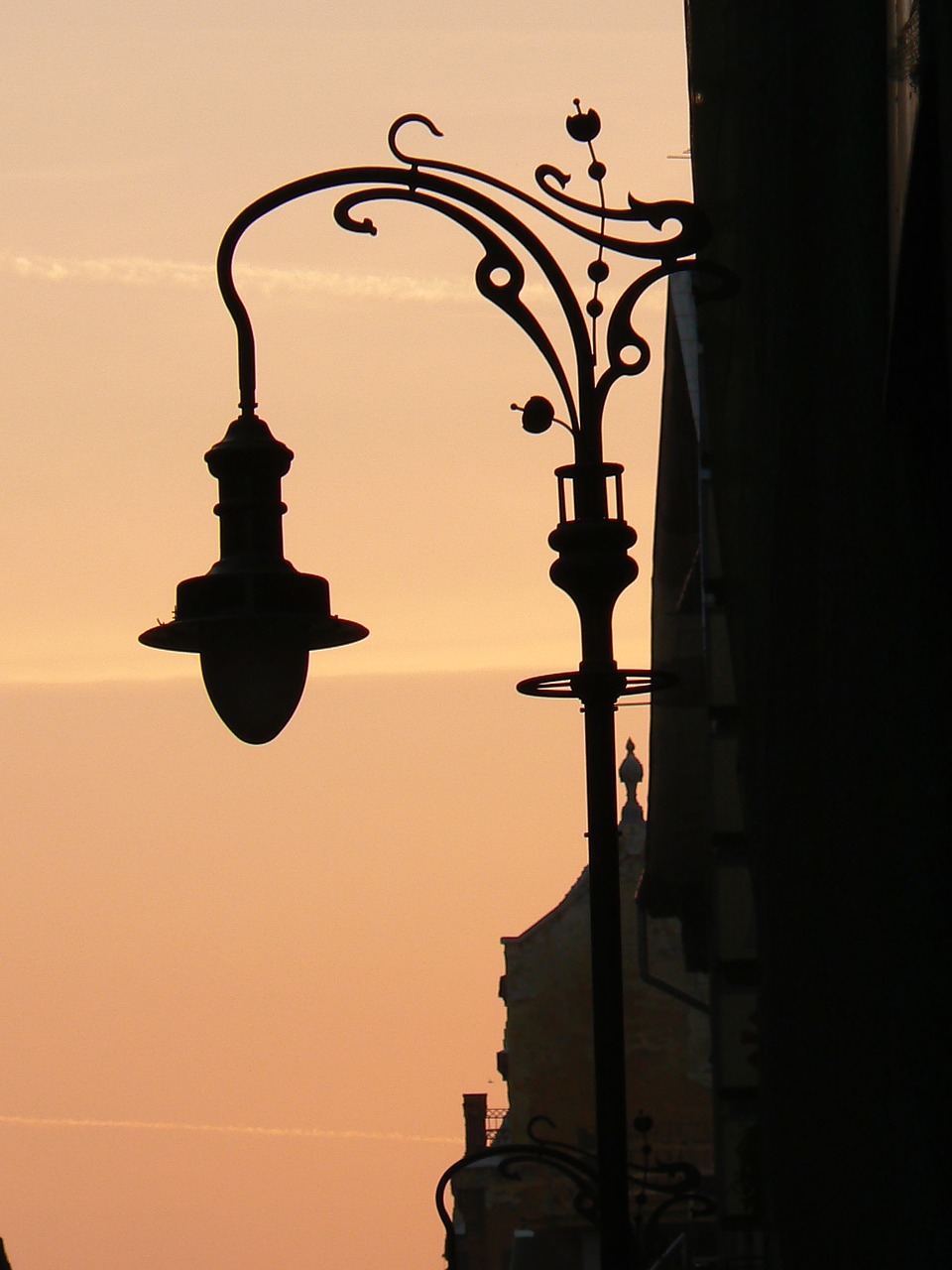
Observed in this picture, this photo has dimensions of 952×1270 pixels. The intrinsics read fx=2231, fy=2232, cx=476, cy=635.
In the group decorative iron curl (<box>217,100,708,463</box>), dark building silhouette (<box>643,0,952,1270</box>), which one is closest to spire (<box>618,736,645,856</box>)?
dark building silhouette (<box>643,0,952,1270</box>)

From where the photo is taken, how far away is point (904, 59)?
14.6ft

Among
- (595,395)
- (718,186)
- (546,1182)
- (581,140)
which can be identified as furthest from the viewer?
(546,1182)

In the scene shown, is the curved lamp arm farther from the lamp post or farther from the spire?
the spire

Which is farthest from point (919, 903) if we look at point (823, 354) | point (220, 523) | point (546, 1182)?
point (546, 1182)

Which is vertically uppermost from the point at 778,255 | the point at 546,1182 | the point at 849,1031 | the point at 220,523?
the point at 778,255

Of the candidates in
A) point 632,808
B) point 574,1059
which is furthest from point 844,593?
point 632,808

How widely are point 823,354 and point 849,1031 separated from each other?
1888mm

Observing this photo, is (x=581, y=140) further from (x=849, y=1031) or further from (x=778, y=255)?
(x=849, y=1031)

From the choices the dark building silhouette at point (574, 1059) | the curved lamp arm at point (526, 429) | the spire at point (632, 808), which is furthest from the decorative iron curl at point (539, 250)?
the spire at point (632, 808)

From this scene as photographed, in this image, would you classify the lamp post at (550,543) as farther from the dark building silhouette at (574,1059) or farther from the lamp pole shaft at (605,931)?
the dark building silhouette at (574,1059)

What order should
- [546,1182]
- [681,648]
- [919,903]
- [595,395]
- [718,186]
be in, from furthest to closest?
[546,1182], [681,648], [718,186], [595,395], [919,903]

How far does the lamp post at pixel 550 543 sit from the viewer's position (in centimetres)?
601

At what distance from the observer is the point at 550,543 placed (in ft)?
20.6

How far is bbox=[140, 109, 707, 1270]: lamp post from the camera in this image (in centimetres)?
601
